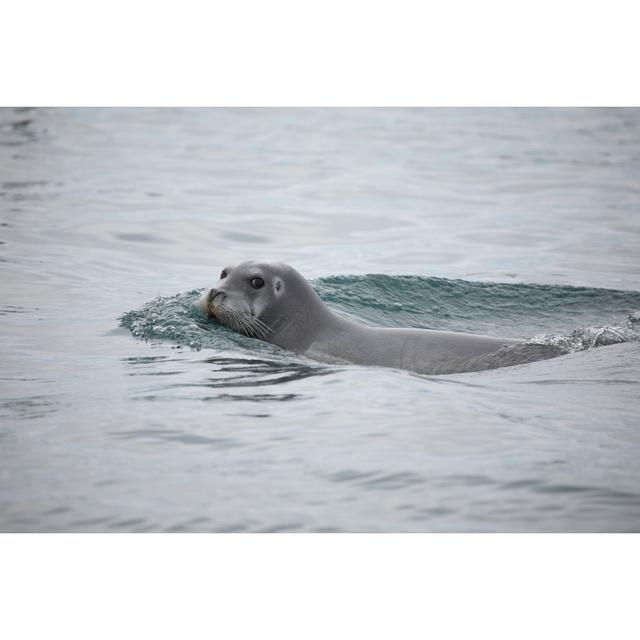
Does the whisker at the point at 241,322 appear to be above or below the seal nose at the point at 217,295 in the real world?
below

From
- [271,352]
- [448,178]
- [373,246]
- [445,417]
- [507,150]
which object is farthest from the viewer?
[507,150]

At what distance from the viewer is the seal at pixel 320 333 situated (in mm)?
9000

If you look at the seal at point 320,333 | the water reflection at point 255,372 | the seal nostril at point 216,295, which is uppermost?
the seal nostril at point 216,295

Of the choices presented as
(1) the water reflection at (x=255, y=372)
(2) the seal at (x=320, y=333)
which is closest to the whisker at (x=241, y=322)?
(2) the seal at (x=320, y=333)

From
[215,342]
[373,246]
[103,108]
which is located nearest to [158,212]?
[373,246]

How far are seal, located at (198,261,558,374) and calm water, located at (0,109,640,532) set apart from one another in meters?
0.25

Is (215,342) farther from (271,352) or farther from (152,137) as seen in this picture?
(152,137)

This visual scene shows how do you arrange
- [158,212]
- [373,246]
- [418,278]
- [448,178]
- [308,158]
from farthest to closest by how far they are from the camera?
1. [308,158]
2. [448,178]
3. [158,212]
4. [373,246]
5. [418,278]

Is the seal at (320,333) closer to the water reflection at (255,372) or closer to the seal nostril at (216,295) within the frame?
the seal nostril at (216,295)

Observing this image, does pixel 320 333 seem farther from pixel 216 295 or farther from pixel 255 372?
pixel 255 372

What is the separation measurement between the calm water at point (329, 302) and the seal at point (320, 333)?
0.81ft

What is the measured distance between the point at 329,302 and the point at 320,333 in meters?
2.12

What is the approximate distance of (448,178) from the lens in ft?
69.1

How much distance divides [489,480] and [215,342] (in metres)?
3.68
